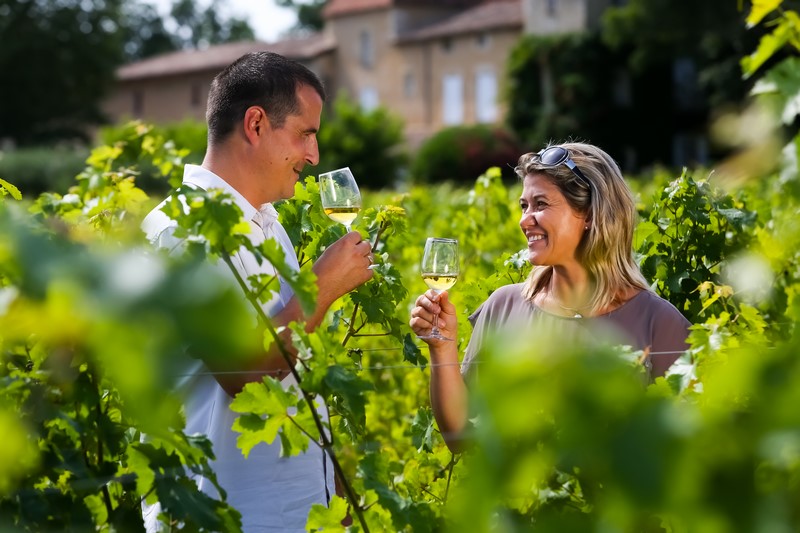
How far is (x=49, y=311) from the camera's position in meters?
1.00

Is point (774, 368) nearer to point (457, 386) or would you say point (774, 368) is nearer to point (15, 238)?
point (15, 238)

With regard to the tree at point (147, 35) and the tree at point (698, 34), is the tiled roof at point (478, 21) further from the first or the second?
the tree at point (147, 35)

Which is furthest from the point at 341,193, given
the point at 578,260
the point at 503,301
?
the point at 578,260

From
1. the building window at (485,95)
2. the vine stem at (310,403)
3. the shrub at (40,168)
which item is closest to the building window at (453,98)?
the building window at (485,95)

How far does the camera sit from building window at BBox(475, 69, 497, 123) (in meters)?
51.7

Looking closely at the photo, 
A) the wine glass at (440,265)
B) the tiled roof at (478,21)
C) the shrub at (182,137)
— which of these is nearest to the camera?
the wine glass at (440,265)

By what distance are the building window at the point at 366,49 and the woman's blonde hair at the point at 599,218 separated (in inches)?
2120

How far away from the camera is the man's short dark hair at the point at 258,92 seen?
3077mm

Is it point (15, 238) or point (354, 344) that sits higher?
point (15, 238)

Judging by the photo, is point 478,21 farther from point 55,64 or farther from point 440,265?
point 440,265

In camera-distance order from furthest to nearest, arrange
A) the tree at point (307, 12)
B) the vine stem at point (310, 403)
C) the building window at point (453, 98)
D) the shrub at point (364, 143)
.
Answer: the tree at point (307, 12)
the building window at point (453, 98)
the shrub at point (364, 143)
the vine stem at point (310, 403)

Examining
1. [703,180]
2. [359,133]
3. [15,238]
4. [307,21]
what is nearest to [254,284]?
[15,238]

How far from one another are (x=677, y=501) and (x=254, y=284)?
1187 millimetres

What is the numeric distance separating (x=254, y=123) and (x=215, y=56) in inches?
2436
